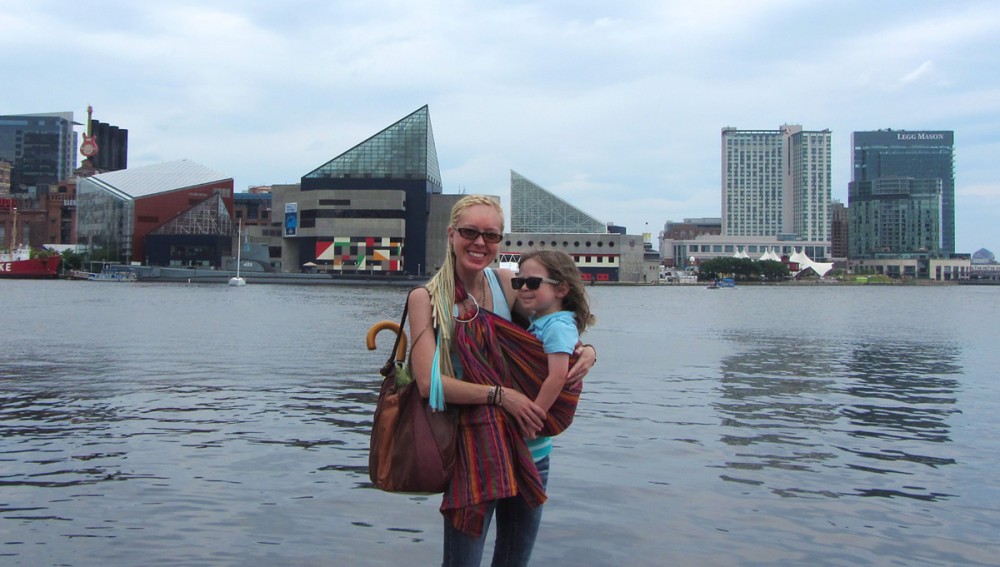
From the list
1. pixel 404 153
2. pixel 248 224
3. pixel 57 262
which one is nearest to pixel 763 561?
pixel 57 262

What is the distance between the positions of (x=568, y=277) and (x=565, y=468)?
4.81 metres

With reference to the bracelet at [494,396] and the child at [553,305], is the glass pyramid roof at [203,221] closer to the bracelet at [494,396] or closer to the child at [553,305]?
the child at [553,305]

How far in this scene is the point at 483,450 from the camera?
3.42 meters

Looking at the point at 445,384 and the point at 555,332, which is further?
the point at 555,332

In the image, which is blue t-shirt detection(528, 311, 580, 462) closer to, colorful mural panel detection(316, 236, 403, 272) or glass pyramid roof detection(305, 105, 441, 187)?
colorful mural panel detection(316, 236, 403, 272)

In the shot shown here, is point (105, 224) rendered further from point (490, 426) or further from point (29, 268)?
point (490, 426)

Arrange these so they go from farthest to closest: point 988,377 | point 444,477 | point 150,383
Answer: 1. point 988,377
2. point 150,383
3. point 444,477

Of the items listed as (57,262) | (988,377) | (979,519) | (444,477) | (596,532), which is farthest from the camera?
(57,262)

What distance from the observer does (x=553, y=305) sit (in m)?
3.62

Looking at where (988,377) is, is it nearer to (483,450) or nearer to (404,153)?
(483,450)

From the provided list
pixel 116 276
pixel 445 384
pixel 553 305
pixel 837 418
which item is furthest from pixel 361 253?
pixel 445 384

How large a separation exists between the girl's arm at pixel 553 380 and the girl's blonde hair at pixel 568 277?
310 millimetres

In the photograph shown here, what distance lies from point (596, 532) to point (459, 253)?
10.6 feet

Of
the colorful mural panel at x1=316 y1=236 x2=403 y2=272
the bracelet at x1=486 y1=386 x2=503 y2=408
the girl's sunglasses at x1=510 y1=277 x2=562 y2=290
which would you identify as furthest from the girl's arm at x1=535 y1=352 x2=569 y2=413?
the colorful mural panel at x1=316 y1=236 x2=403 y2=272
